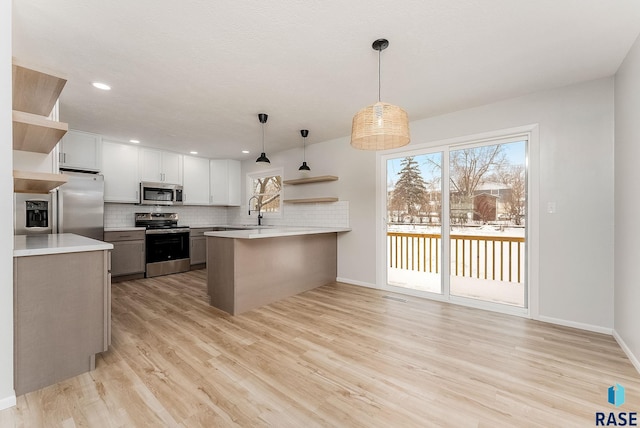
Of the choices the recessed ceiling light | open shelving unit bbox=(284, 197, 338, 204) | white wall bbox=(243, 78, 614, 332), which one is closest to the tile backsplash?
open shelving unit bbox=(284, 197, 338, 204)

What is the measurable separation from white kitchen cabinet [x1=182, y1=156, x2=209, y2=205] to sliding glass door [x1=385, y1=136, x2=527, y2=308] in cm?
389

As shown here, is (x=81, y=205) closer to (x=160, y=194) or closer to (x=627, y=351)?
(x=160, y=194)

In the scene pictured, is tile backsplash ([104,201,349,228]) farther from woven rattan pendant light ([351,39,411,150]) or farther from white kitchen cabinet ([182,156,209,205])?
woven rattan pendant light ([351,39,411,150])

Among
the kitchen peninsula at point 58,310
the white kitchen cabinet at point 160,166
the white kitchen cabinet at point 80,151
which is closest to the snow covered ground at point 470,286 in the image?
the kitchen peninsula at point 58,310

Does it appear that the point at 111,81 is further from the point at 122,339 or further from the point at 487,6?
the point at 487,6

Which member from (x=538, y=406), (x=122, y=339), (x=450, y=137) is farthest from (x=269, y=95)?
(x=538, y=406)

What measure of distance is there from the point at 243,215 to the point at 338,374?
192 inches

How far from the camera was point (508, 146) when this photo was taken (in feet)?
10.2

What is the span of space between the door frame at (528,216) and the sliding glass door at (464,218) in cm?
4

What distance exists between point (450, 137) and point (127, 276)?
210 inches

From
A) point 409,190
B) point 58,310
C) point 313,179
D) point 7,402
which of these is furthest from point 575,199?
point 7,402

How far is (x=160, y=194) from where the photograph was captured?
5094 millimetres

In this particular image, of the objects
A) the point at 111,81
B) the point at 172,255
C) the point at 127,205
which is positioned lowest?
the point at 172,255

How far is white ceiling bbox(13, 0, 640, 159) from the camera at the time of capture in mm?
1705
